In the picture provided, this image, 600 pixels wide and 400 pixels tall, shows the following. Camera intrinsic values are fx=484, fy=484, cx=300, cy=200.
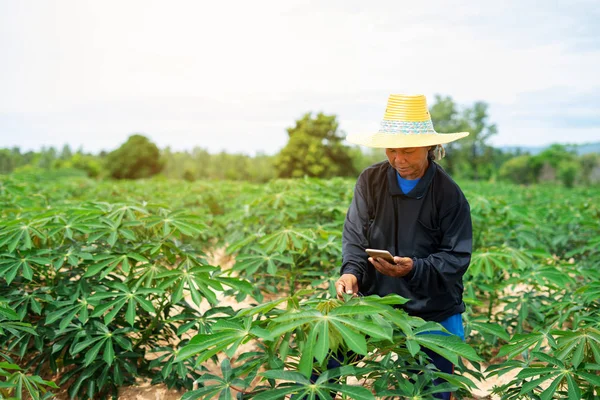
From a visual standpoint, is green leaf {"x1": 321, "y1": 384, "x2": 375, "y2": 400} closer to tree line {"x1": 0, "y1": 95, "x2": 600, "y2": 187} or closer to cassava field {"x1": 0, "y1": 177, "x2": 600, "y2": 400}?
cassava field {"x1": 0, "y1": 177, "x2": 600, "y2": 400}

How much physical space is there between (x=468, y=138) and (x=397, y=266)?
5223 cm

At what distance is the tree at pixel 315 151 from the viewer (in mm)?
30859

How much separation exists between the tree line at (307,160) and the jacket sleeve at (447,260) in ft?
52.7

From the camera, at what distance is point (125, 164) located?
31.6 metres

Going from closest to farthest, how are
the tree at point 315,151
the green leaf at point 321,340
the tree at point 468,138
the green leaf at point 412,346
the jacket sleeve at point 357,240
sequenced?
the green leaf at point 321,340
the green leaf at point 412,346
the jacket sleeve at point 357,240
the tree at point 315,151
the tree at point 468,138

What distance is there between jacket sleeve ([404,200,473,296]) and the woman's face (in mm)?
203

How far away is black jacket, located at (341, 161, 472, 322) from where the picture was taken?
6.08 feet

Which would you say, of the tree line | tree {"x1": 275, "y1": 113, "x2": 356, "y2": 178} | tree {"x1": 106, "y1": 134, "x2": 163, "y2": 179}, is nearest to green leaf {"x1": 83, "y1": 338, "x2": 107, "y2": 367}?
the tree line

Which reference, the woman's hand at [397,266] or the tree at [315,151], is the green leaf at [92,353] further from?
the tree at [315,151]

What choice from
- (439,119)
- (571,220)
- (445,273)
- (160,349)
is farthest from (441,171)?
(439,119)

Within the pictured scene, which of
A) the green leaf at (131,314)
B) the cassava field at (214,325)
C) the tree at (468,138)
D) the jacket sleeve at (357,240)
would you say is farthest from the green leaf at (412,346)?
the tree at (468,138)

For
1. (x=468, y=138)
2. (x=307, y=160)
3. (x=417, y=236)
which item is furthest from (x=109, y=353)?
(x=468, y=138)

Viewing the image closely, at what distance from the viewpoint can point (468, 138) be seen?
50594 millimetres

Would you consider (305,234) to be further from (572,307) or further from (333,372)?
(333,372)
